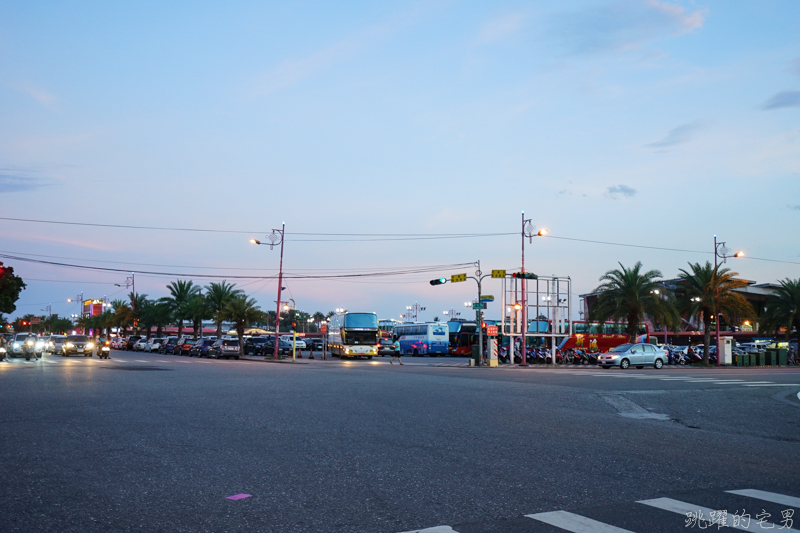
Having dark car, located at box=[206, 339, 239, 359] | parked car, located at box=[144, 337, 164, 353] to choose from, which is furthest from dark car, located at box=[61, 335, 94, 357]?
parked car, located at box=[144, 337, 164, 353]

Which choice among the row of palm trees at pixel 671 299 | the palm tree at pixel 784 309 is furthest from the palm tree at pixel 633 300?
the palm tree at pixel 784 309

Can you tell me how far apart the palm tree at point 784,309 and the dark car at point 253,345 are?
43108 millimetres

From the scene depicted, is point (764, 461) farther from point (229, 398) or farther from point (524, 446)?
point (229, 398)

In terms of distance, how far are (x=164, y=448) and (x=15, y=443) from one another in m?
2.17

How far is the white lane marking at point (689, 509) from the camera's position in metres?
5.57

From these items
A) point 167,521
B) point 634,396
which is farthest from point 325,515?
point 634,396

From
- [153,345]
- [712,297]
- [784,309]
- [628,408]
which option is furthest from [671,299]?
Result: [153,345]

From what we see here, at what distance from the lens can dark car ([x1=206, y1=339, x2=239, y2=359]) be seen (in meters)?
53.8

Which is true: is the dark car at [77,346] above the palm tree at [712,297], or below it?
below

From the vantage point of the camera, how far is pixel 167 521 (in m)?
5.63

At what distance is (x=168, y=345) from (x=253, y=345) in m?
11.9

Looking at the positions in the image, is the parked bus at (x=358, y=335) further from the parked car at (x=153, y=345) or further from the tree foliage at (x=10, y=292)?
the tree foliage at (x=10, y=292)

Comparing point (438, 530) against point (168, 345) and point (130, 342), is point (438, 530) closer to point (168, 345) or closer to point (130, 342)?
point (168, 345)

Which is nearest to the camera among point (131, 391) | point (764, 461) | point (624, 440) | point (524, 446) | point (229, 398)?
point (764, 461)
